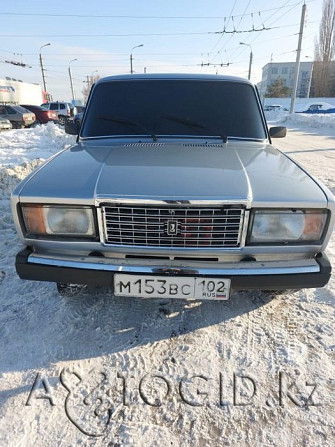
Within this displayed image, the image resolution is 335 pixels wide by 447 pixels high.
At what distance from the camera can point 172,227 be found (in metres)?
1.92

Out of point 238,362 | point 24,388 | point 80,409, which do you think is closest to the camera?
point 80,409

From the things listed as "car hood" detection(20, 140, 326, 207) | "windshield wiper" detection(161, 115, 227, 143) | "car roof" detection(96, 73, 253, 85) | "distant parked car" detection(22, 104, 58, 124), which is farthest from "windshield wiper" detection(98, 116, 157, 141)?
"distant parked car" detection(22, 104, 58, 124)

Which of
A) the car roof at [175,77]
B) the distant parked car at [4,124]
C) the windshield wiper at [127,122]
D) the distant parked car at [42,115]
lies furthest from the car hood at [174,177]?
the distant parked car at [42,115]

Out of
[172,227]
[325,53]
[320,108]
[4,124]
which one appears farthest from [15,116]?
[325,53]

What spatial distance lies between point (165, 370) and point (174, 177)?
1.20 m

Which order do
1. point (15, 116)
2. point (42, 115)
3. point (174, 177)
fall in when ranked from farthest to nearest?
point (42, 115), point (15, 116), point (174, 177)

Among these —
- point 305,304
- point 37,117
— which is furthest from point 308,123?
point 305,304

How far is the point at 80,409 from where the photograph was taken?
172 cm

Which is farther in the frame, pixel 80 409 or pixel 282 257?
pixel 282 257

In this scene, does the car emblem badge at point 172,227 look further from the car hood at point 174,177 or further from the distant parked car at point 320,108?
the distant parked car at point 320,108

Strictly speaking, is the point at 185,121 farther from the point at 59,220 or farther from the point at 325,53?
the point at 325,53

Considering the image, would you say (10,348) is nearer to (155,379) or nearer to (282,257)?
(155,379)

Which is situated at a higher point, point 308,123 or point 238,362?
point 238,362

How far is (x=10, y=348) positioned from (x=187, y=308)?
1288 millimetres
